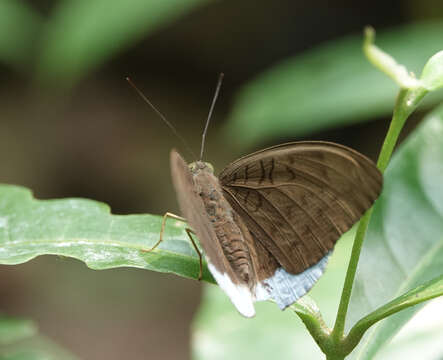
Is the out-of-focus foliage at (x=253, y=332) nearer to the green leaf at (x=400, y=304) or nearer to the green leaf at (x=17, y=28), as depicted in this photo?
the green leaf at (x=400, y=304)

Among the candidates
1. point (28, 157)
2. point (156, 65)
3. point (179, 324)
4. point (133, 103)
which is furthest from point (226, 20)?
point (179, 324)

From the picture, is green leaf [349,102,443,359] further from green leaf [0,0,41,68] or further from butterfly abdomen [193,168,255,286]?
green leaf [0,0,41,68]

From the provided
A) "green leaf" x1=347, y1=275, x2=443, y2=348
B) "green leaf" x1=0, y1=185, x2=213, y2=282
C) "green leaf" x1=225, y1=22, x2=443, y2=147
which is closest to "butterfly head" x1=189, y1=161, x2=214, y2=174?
"green leaf" x1=0, y1=185, x2=213, y2=282

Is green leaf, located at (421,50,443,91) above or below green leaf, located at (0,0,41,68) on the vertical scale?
below

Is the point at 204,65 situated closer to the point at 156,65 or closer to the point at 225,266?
the point at 156,65

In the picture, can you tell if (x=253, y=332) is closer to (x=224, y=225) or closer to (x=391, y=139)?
(x=224, y=225)

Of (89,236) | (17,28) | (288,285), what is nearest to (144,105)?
(17,28)
